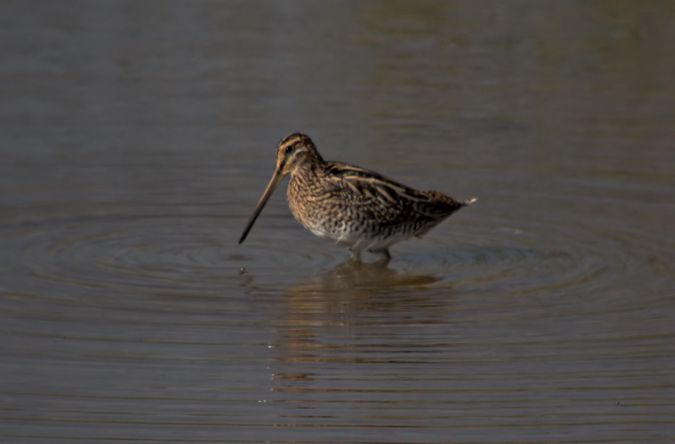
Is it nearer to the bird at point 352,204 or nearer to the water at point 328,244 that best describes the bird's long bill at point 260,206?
the bird at point 352,204

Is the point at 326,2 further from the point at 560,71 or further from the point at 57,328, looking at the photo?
the point at 57,328

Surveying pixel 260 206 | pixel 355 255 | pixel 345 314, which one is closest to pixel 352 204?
pixel 355 255

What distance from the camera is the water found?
614 centimetres

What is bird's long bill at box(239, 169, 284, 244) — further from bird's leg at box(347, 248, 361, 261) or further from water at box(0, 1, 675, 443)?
bird's leg at box(347, 248, 361, 261)

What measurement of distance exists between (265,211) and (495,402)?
472 centimetres

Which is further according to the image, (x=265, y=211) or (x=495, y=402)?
(x=265, y=211)

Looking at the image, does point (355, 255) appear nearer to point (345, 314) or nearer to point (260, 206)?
point (260, 206)

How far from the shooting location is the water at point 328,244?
6.14 meters

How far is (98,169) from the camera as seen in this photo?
11.4m

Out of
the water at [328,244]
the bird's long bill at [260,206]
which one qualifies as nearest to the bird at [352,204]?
the bird's long bill at [260,206]

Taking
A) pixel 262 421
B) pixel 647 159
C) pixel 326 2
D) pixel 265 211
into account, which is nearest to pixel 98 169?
pixel 265 211

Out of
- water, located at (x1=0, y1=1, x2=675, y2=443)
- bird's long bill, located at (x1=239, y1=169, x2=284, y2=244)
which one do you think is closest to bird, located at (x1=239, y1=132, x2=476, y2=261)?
bird's long bill, located at (x1=239, y1=169, x2=284, y2=244)

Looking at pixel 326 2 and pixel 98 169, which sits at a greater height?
pixel 326 2

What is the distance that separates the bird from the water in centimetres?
24
